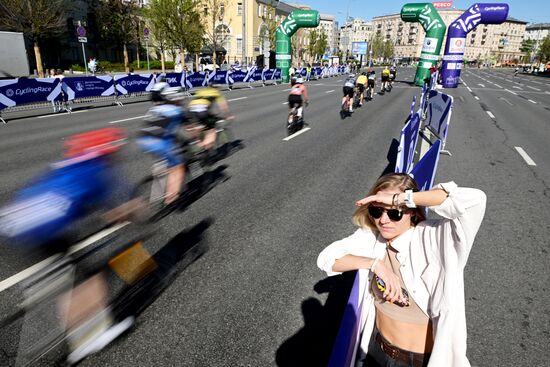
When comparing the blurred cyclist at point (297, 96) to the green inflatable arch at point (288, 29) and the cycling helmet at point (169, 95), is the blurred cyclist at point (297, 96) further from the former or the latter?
the green inflatable arch at point (288, 29)

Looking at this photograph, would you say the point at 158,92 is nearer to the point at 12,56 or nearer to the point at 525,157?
the point at 525,157

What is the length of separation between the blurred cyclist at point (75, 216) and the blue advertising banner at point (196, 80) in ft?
70.6

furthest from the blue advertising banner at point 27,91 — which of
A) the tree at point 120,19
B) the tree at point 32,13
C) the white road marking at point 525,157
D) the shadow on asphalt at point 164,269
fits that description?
the tree at point 120,19

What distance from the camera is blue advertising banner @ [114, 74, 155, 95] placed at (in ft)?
60.1

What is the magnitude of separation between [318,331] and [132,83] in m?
19.7

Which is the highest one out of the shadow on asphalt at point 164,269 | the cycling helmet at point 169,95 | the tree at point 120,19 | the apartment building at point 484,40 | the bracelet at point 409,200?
the apartment building at point 484,40

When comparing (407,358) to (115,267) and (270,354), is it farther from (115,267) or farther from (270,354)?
(115,267)

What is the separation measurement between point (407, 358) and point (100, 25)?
56.1 meters

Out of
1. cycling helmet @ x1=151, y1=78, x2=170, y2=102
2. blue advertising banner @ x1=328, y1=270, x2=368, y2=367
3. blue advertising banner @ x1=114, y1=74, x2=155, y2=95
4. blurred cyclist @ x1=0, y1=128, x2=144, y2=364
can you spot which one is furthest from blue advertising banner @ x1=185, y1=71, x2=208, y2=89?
blue advertising banner @ x1=328, y1=270, x2=368, y2=367

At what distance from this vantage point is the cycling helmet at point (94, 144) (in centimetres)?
269

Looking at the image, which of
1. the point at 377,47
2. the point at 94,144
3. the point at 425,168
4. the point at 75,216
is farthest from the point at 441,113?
the point at 377,47

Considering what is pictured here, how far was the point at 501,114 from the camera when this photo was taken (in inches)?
661

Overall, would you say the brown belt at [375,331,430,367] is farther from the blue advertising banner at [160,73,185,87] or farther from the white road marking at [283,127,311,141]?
the blue advertising banner at [160,73,185,87]

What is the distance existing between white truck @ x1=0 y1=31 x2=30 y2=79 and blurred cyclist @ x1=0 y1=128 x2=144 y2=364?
30252 mm
